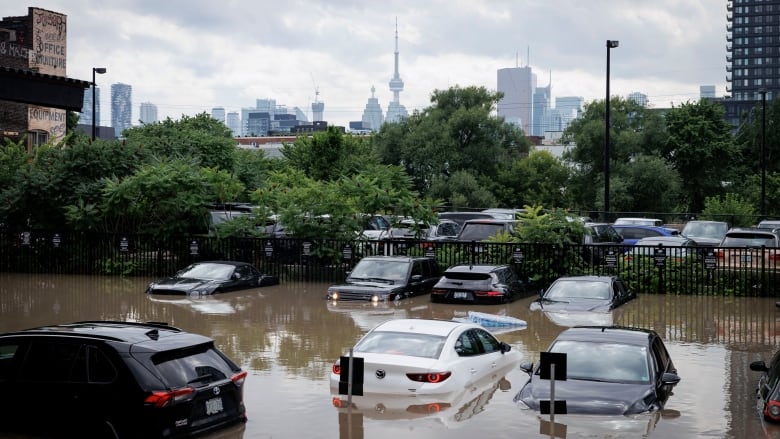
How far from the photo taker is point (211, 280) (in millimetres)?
28297

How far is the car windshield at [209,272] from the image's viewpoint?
28578 millimetres

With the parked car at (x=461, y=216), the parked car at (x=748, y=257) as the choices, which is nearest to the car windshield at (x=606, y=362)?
the parked car at (x=748, y=257)

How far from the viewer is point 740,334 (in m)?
21.6

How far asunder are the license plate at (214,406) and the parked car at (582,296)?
12663 millimetres

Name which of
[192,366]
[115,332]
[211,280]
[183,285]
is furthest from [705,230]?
[115,332]

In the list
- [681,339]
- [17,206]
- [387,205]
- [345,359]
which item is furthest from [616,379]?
[17,206]

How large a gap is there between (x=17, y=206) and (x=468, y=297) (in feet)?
57.5

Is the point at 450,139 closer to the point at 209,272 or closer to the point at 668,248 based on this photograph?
the point at 668,248

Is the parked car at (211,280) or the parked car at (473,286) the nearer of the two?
the parked car at (473,286)

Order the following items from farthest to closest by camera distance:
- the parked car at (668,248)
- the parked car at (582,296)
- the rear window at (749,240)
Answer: the rear window at (749,240)
the parked car at (668,248)
the parked car at (582,296)

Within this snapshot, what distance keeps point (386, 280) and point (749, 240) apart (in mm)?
12747

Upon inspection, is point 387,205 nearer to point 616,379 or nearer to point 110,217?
point 110,217

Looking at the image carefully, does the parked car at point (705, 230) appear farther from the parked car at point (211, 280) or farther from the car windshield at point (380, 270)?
the parked car at point (211, 280)

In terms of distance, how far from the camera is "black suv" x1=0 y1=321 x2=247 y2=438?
10727mm
